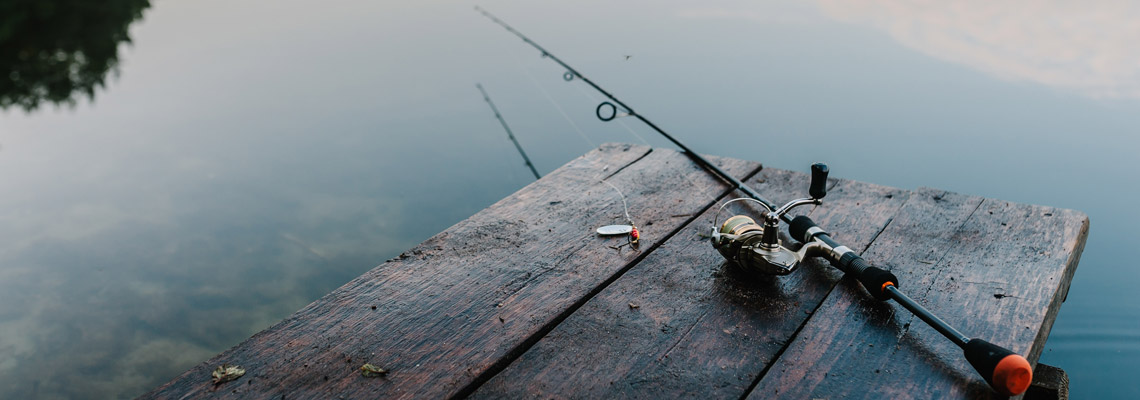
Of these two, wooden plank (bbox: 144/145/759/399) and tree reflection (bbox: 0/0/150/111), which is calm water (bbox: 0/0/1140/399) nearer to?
tree reflection (bbox: 0/0/150/111)

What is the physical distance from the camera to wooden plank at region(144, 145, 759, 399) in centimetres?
130

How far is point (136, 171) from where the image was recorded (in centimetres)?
362

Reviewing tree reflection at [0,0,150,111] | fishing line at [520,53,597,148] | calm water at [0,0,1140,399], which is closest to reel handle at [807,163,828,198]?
calm water at [0,0,1140,399]

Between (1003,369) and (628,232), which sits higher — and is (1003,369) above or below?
below

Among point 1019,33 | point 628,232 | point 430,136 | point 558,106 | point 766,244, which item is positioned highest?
point 430,136

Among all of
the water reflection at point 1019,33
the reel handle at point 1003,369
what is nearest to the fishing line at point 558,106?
the water reflection at point 1019,33

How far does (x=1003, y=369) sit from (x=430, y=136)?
11.0 ft

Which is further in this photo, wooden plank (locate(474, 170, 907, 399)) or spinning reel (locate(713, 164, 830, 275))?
spinning reel (locate(713, 164, 830, 275))

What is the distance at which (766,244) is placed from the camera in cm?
151

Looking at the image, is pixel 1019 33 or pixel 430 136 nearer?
pixel 430 136

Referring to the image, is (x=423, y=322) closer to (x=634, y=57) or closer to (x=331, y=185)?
(x=331, y=185)

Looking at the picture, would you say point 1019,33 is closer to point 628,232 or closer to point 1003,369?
point 628,232

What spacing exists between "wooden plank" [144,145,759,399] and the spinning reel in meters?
0.24

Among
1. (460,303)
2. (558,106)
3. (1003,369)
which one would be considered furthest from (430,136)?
(1003,369)
